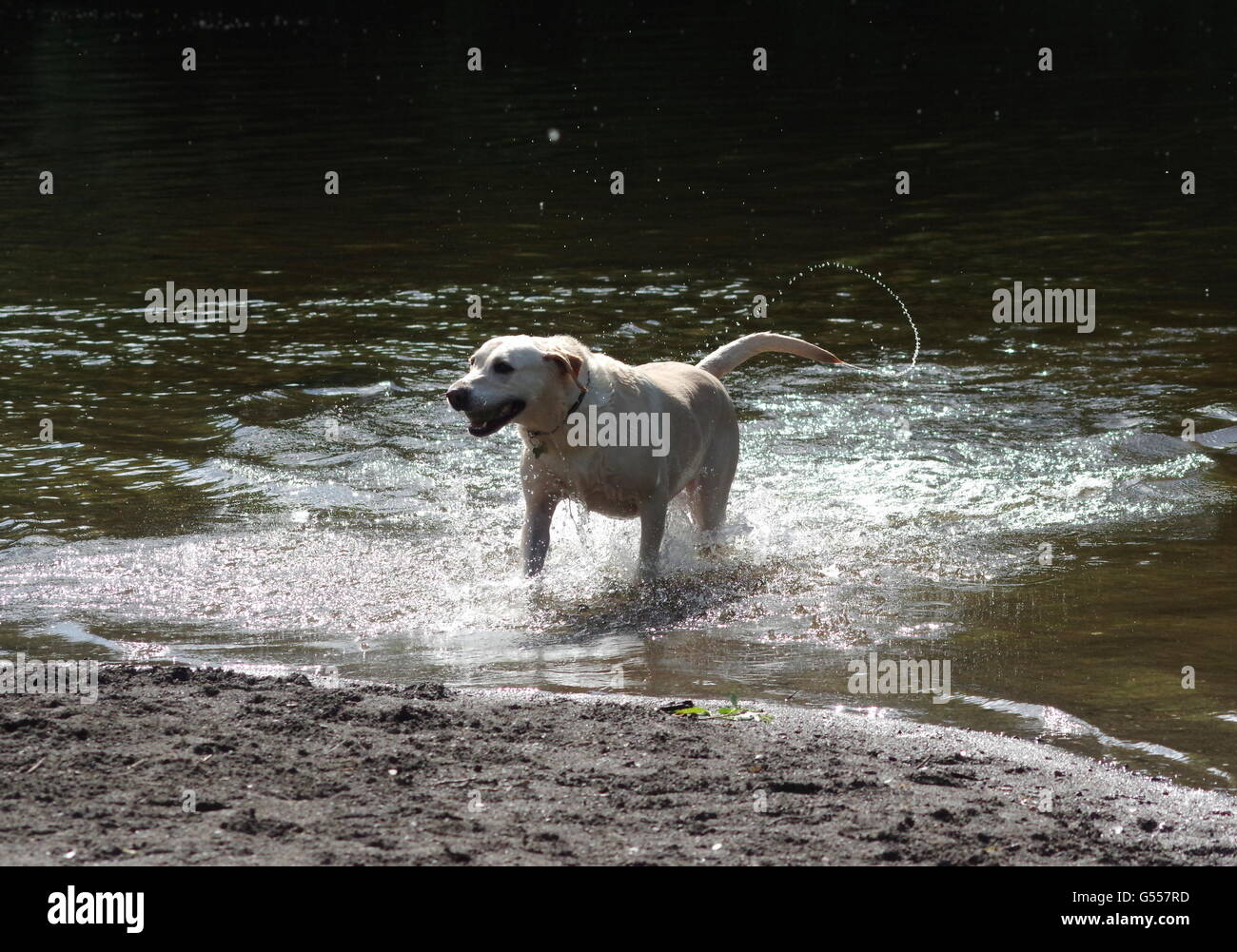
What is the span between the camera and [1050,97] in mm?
30672

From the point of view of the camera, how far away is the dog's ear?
7.79 m

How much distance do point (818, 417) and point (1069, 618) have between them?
434cm

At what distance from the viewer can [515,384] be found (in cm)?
775

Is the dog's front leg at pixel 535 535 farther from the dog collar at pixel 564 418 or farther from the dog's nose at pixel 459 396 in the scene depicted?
the dog's nose at pixel 459 396

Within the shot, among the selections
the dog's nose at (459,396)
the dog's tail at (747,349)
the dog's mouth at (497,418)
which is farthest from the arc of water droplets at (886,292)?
the dog's nose at (459,396)

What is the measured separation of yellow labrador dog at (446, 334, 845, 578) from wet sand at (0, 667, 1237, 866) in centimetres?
194

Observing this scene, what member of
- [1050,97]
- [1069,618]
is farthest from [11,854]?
[1050,97]

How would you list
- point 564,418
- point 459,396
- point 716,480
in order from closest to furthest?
point 459,396, point 564,418, point 716,480

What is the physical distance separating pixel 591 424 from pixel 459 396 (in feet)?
2.57

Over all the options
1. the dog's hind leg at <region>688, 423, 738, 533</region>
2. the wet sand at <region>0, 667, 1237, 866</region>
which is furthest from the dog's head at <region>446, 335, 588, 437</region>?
the wet sand at <region>0, 667, 1237, 866</region>

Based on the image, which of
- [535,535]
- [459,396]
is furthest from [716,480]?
[459,396]

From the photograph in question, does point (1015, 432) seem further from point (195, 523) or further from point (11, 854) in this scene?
point (11, 854)

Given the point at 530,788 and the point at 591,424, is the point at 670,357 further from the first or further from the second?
the point at 530,788

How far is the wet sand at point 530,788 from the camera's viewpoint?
472cm
